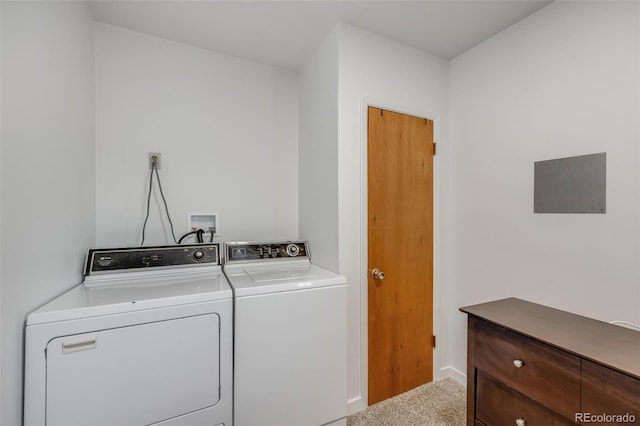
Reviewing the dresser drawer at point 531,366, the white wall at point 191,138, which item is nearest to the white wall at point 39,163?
the white wall at point 191,138

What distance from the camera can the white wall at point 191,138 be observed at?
1.86 m

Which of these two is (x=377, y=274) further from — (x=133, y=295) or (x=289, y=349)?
(x=133, y=295)

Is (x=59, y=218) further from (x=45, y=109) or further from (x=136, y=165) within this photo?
(x=136, y=165)

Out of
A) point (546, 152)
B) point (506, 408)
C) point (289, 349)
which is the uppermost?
point (546, 152)

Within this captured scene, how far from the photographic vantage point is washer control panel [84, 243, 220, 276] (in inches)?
62.4

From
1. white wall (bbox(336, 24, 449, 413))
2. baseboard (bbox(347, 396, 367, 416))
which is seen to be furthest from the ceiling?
baseboard (bbox(347, 396, 367, 416))

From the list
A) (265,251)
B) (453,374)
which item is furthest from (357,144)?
(453,374)

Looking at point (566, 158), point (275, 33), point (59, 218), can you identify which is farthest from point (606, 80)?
point (59, 218)

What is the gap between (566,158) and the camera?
1.56 metres

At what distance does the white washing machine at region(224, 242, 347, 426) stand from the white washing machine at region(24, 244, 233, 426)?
0.08m

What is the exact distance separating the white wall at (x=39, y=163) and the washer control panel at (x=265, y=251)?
0.83 metres

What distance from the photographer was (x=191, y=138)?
2.08 m

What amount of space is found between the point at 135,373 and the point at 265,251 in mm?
1009

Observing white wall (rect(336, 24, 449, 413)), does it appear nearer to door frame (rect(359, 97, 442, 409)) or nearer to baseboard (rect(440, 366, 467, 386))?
door frame (rect(359, 97, 442, 409))
